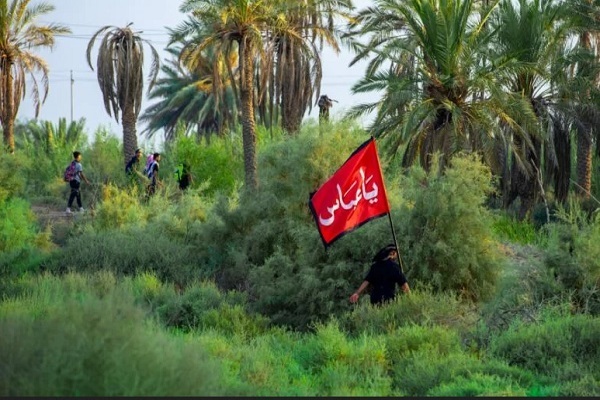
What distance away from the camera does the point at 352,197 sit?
18.4 meters

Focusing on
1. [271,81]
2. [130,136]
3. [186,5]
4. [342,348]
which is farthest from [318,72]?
[342,348]

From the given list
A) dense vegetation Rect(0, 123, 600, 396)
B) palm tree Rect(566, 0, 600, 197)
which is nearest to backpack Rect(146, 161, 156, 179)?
dense vegetation Rect(0, 123, 600, 396)

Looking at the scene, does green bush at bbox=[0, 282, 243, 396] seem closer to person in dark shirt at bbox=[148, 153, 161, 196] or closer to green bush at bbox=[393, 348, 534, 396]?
green bush at bbox=[393, 348, 534, 396]

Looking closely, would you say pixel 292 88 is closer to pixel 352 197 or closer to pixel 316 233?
pixel 316 233

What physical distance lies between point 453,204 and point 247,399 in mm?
9924

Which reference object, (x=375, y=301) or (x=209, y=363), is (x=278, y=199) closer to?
(x=375, y=301)

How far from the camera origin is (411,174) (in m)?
21.9

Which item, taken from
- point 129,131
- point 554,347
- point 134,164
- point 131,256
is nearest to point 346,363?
point 554,347

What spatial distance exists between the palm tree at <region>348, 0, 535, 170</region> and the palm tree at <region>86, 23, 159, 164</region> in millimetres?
10689

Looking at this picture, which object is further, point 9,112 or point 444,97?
point 9,112

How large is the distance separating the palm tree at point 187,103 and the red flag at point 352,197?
3370cm

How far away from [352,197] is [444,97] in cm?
1327

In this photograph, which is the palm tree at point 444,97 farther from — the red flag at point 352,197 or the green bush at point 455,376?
the green bush at point 455,376

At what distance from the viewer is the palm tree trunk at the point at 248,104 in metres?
34.4
